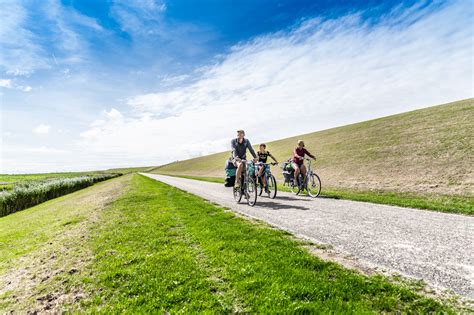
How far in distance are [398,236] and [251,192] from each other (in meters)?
6.83

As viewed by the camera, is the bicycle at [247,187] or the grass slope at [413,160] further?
the grass slope at [413,160]

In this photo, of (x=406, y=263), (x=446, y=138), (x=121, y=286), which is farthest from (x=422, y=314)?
(x=446, y=138)

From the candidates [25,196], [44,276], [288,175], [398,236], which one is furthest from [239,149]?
[25,196]

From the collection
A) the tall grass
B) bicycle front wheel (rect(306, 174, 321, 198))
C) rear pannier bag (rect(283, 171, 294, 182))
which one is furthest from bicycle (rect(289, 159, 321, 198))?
the tall grass

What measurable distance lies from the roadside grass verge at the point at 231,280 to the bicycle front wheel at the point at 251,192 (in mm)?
4583

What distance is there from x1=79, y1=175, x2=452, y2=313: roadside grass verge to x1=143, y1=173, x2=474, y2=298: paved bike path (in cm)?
77

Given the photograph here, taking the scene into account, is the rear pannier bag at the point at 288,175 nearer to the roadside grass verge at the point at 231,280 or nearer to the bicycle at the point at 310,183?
the bicycle at the point at 310,183

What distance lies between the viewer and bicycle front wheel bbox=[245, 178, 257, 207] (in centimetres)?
1146

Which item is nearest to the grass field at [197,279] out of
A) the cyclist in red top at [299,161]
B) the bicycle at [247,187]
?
the bicycle at [247,187]

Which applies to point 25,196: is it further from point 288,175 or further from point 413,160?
point 413,160

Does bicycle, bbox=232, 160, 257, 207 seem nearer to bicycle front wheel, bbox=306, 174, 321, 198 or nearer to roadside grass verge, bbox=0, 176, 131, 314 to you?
bicycle front wheel, bbox=306, 174, 321, 198

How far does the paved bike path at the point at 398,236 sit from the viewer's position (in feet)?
13.0

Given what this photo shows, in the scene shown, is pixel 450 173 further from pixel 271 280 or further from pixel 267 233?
pixel 271 280

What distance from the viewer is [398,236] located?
578 centimetres
